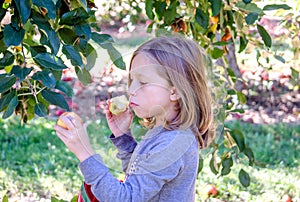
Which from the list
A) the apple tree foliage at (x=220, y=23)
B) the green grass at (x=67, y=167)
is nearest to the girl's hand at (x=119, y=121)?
the apple tree foliage at (x=220, y=23)

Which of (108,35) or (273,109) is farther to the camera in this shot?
(273,109)

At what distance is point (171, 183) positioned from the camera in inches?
56.4

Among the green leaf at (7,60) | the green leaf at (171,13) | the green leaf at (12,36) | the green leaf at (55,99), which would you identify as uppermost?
the green leaf at (12,36)

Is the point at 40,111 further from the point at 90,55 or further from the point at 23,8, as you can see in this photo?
the point at 23,8

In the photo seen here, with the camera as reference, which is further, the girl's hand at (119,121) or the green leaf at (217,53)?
the green leaf at (217,53)

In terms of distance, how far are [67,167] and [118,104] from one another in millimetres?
2526

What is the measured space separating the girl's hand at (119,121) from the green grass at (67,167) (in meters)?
1.39

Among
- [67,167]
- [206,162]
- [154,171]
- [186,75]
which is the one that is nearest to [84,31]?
[186,75]

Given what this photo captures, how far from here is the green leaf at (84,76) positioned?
1.46 meters

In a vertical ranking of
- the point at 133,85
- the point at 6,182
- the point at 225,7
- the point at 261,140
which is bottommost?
the point at 261,140

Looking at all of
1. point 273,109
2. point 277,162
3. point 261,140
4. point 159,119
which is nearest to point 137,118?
point 159,119

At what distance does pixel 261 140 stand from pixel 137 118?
3.12 metres

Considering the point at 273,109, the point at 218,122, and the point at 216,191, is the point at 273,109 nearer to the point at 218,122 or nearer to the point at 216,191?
the point at 216,191

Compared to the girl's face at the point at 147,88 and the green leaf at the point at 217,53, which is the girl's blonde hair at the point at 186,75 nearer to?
the girl's face at the point at 147,88
